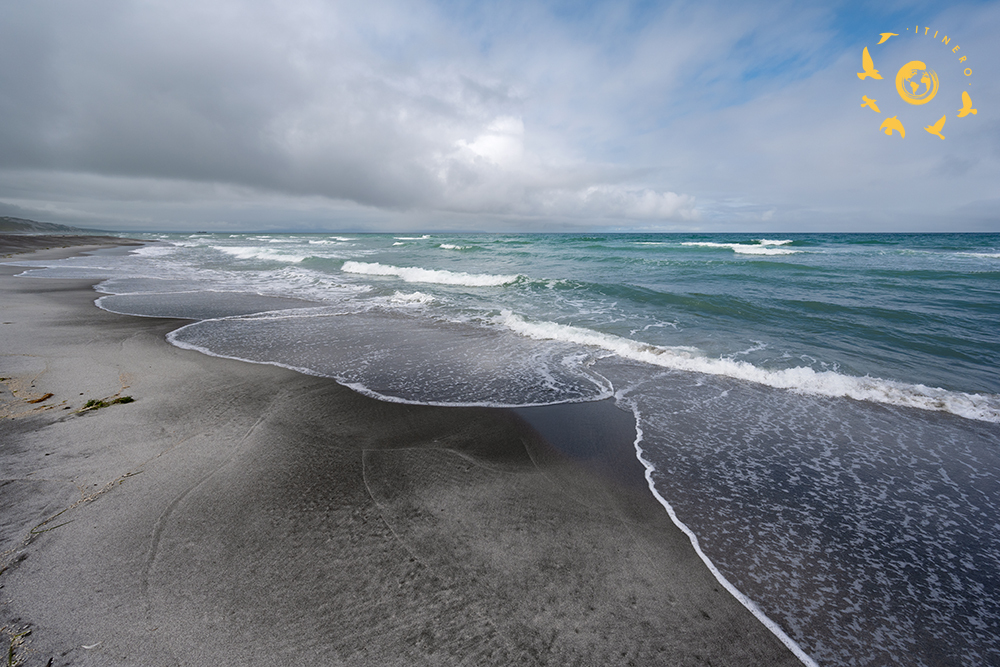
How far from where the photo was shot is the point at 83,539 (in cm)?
284

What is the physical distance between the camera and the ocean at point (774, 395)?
9.25 ft

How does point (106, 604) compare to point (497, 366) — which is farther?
point (497, 366)

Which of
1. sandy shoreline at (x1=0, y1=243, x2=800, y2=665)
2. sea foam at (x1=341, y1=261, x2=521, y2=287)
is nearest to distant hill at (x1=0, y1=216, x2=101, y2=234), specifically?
sea foam at (x1=341, y1=261, x2=521, y2=287)

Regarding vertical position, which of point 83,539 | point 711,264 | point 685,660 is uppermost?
point 711,264

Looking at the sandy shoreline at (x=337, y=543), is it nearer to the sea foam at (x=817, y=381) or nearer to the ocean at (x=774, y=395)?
the ocean at (x=774, y=395)

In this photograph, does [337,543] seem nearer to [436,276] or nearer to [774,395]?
[774,395]

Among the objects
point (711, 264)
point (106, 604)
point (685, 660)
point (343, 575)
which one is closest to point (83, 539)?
point (106, 604)

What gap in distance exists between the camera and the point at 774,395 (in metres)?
6.28

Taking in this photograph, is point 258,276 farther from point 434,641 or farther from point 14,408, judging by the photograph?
point 434,641

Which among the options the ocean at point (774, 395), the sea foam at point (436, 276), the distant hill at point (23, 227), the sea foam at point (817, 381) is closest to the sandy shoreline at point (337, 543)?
the ocean at point (774, 395)

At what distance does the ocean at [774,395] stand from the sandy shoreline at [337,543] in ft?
2.22

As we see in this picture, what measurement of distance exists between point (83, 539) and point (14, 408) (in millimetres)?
3347

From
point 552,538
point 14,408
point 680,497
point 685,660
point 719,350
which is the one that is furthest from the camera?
point 719,350

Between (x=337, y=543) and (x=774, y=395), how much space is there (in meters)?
6.49
